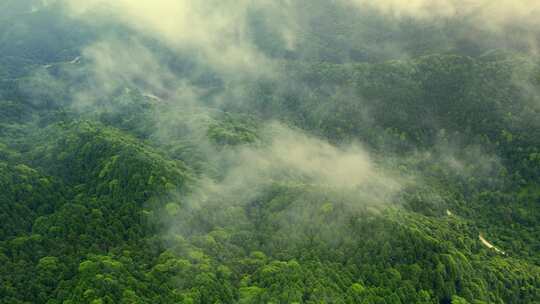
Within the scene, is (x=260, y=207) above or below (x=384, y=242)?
below

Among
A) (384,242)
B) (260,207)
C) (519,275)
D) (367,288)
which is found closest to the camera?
(367,288)

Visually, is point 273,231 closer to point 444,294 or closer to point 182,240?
point 182,240

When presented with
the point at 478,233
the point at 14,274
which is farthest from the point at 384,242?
Answer: the point at 14,274

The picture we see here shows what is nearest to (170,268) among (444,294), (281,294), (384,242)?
(281,294)

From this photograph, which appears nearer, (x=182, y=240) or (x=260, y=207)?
(x=182, y=240)

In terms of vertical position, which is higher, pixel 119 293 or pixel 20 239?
pixel 119 293

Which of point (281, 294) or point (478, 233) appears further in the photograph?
point (478, 233)

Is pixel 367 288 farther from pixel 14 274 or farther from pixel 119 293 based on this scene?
pixel 14 274

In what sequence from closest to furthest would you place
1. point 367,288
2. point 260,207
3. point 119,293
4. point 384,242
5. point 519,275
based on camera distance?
point 119,293 → point 367,288 → point 384,242 → point 519,275 → point 260,207

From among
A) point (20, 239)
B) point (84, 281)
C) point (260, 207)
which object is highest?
point (260, 207)
